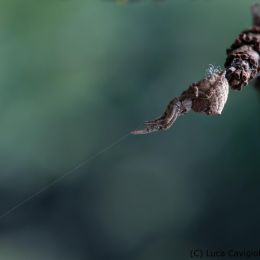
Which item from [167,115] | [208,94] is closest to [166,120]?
[167,115]

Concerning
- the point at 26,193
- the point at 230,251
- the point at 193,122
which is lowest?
the point at 230,251

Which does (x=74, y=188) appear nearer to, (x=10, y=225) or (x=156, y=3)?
(x=10, y=225)

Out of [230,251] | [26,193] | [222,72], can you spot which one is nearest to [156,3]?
[26,193]

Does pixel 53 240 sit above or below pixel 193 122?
below

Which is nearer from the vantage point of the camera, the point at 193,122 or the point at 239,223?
the point at 239,223

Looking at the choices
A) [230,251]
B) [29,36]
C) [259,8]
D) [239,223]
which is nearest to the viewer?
[259,8]

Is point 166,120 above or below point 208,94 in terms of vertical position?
below

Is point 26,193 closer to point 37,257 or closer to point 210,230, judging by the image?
point 37,257

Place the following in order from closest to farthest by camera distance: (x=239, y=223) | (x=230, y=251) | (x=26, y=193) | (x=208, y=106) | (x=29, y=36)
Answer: (x=208, y=106) < (x=230, y=251) < (x=239, y=223) < (x=26, y=193) < (x=29, y=36)

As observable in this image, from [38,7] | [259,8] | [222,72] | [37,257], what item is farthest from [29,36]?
[222,72]

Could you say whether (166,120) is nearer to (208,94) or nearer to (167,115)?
(167,115)
